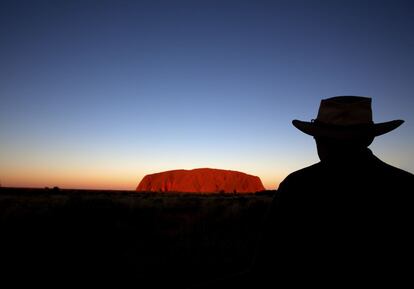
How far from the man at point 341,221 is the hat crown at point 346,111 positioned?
0.10 metres

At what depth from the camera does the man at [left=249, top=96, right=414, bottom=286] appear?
1.57 m

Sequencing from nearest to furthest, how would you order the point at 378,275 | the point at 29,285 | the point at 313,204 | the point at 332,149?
the point at 378,275
the point at 313,204
the point at 332,149
the point at 29,285

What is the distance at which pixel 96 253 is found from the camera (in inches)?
313

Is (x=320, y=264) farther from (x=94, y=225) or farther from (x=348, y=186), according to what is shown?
(x=94, y=225)

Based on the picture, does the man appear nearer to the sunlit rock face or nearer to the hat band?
the hat band

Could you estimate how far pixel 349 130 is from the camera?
6.09ft

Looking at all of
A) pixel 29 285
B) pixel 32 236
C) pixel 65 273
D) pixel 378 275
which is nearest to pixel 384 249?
pixel 378 275

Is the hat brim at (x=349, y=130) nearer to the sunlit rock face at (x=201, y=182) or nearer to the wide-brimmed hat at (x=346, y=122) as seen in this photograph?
the wide-brimmed hat at (x=346, y=122)

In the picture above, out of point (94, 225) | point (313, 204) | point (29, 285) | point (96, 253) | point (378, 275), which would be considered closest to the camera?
point (378, 275)

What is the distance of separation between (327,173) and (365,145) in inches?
13.7

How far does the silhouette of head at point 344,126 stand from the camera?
70.9 inches

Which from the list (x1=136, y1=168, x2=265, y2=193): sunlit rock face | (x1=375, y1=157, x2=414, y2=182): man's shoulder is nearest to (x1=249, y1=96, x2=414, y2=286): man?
(x1=375, y1=157, x2=414, y2=182): man's shoulder

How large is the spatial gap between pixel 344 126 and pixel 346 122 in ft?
0.22

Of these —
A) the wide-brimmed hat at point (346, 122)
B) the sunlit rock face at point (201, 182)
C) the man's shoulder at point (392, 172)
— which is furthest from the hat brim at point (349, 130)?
the sunlit rock face at point (201, 182)
